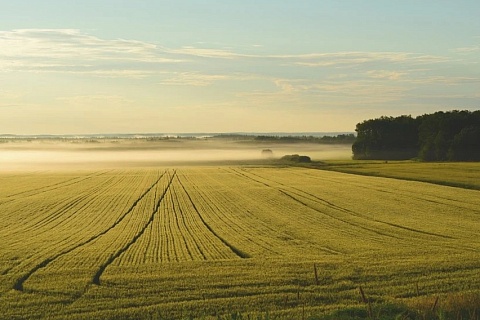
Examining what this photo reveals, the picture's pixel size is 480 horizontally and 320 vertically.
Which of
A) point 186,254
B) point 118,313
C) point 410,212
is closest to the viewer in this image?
point 118,313

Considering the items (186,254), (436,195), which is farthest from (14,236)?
(436,195)

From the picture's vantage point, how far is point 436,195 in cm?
4975

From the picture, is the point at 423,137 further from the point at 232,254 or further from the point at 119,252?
the point at 119,252

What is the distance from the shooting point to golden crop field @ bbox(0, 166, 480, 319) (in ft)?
58.2

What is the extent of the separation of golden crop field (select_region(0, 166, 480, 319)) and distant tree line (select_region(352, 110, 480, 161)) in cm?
5704

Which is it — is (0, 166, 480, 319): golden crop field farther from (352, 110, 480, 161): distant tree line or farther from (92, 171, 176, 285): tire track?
(352, 110, 480, 161): distant tree line

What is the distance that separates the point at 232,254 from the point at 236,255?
25 cm

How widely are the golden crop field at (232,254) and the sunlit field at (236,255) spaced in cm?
5

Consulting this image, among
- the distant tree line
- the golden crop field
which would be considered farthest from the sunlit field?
the distant tree line

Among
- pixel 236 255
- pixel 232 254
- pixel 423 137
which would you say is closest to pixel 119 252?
pixel 232 254

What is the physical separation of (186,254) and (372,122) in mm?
117750

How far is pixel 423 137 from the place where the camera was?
121 meters

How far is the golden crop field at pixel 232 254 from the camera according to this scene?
58.2 ft

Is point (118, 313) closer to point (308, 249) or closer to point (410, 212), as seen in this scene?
point (308, 249)
